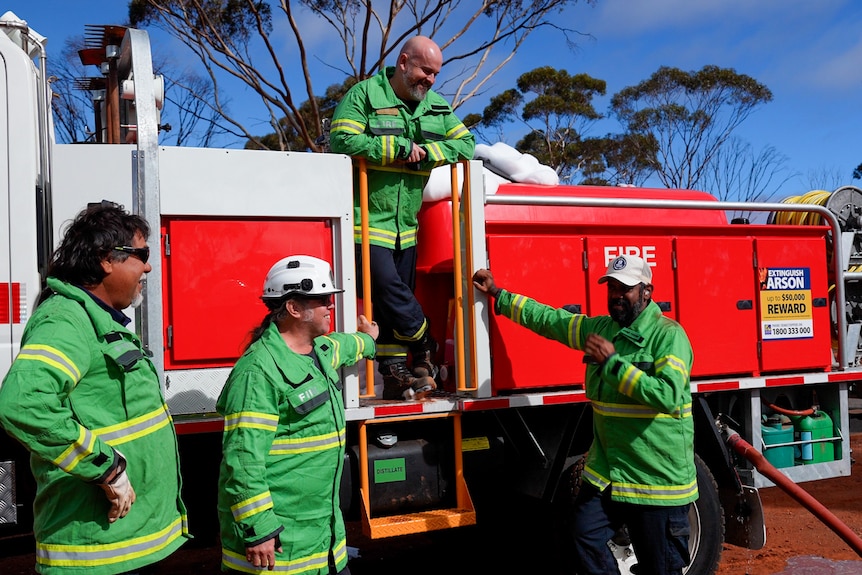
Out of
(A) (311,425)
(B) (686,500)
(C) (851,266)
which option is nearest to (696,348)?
(B) (686,500)

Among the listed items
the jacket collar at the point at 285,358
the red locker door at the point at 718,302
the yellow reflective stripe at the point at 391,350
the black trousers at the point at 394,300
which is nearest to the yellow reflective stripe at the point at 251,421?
the jacket collar at the point at 285,358

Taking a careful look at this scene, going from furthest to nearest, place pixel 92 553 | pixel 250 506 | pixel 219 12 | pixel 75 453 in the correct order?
pixel 219 12
pixel 250 506
pixel 92 553
pixel 75 453

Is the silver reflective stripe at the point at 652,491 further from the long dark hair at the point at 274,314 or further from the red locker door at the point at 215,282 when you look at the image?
the red locker door at the point at 215,282

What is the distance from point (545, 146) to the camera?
2961 centimetres

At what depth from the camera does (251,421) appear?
276cm

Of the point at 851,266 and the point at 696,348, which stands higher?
the point at 851,266

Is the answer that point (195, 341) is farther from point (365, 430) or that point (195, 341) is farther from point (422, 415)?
point (422, 415)

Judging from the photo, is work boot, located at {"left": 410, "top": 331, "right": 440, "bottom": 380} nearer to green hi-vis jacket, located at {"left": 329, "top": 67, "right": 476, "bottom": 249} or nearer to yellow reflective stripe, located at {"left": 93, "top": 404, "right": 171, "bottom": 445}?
green hi-vis jacket, located at {"left": 329, "top": 67, "right": 476, "bottom": 249}

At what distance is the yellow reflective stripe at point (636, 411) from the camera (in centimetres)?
367

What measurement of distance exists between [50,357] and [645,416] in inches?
98.3

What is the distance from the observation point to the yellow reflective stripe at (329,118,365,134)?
13.5ft

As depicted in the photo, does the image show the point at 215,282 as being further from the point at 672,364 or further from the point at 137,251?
the point at 672,364

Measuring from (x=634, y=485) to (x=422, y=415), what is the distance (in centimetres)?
109

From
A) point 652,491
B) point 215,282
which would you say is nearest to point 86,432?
point 215,282
